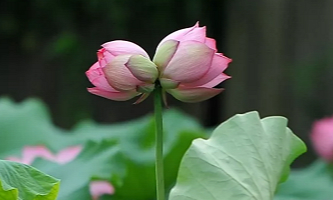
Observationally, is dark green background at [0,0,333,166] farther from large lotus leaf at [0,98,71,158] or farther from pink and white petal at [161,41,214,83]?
pink and white petal at [161,41,214,83]

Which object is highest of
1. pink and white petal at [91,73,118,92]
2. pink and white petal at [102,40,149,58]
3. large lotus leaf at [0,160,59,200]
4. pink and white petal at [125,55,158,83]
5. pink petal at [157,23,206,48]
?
pink petal at [157,23,206,48]

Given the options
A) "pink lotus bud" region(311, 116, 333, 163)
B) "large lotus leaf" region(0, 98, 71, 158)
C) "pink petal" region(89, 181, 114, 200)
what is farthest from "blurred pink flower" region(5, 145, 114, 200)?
"pink lotus bud" region(311, 116, 333, 163)

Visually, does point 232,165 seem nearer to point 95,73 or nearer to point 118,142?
point 95,73

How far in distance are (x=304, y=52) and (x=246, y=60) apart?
0.19 meters

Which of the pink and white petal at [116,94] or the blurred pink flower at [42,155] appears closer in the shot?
the pink and white petal at [116,94]

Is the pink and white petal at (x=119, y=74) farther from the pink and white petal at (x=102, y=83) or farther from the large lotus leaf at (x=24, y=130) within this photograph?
the large lotus leaf at (x=24, y=130)

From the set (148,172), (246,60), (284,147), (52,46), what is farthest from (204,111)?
(284,147)

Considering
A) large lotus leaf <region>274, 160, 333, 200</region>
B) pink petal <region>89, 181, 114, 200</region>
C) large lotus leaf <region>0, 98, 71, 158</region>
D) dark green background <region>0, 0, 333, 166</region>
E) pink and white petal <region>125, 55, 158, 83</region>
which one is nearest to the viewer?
pink and white petal <region>125, 55, 158, 83</region>

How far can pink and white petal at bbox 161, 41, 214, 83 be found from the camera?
0.44 metres

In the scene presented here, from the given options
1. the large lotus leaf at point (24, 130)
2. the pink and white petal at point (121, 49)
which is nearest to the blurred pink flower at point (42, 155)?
the large lotus leaf at point (24, 130)

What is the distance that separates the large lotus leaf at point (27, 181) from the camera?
451 mm

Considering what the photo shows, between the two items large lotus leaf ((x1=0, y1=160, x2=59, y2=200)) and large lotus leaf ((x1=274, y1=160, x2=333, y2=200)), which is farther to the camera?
large lotus leaf ((x1=274, y1=160, x2=333, y2=200))

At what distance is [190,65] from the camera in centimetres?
44

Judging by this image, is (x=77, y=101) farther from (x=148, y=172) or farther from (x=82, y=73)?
(x=148, y=172)
